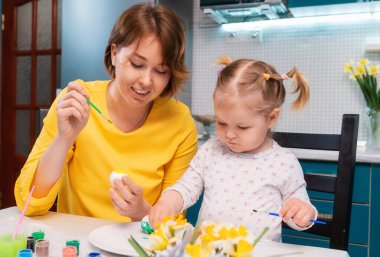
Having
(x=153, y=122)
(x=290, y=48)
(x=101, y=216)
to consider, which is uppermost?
(x=290, y=48)

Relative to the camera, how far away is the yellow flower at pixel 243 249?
0.53 m

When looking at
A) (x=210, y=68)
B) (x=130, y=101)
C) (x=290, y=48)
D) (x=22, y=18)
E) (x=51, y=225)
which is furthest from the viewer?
(x=22, y=18)

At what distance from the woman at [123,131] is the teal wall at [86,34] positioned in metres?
1.52

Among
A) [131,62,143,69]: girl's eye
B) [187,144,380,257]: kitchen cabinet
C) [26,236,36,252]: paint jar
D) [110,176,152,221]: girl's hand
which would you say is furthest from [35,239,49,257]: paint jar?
[187,144,380,257]: kitchen cabinet

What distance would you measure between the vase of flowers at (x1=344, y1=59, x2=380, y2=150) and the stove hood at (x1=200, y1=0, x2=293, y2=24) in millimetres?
590

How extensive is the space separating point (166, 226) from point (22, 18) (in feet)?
13.8

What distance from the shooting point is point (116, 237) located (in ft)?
3.16

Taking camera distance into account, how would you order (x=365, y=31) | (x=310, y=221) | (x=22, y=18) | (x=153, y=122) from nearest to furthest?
(x=310, y=221)
(x=153, y=122)
(x=365, y=31)
(x=22, y=18)

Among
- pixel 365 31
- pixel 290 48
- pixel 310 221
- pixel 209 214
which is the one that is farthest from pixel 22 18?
pixel 310 221

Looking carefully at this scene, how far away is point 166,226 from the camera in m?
0.59

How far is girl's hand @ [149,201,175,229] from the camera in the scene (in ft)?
3.27

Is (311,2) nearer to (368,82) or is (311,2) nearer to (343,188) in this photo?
(368,82)

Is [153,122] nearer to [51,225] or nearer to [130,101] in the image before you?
[130,101]

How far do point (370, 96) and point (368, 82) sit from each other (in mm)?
83
